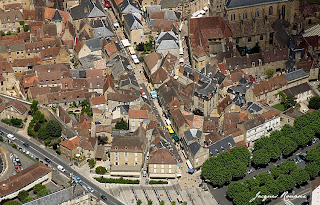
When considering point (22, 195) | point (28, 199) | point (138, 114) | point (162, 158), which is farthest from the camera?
point (138, 114)

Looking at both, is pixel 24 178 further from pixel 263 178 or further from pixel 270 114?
pixel 270 114

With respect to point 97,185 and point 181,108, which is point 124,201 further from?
point 181,108

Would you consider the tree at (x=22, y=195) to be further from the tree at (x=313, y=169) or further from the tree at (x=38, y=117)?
the tree at (x=313, y=169)

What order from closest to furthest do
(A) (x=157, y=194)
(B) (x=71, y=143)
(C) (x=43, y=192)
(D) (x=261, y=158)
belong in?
(C) (x=43, y=192) < (A) (x=157, y=194) < (D) (x=261, y=158) < (B) (x=71, y=143)

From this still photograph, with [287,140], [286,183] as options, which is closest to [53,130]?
[287,140]

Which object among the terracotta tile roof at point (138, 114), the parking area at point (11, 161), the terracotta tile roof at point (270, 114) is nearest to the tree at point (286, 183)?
the terracotta tile roof at point (270, 114)

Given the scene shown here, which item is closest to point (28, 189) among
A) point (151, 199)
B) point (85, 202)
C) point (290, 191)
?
point (85, 202)
